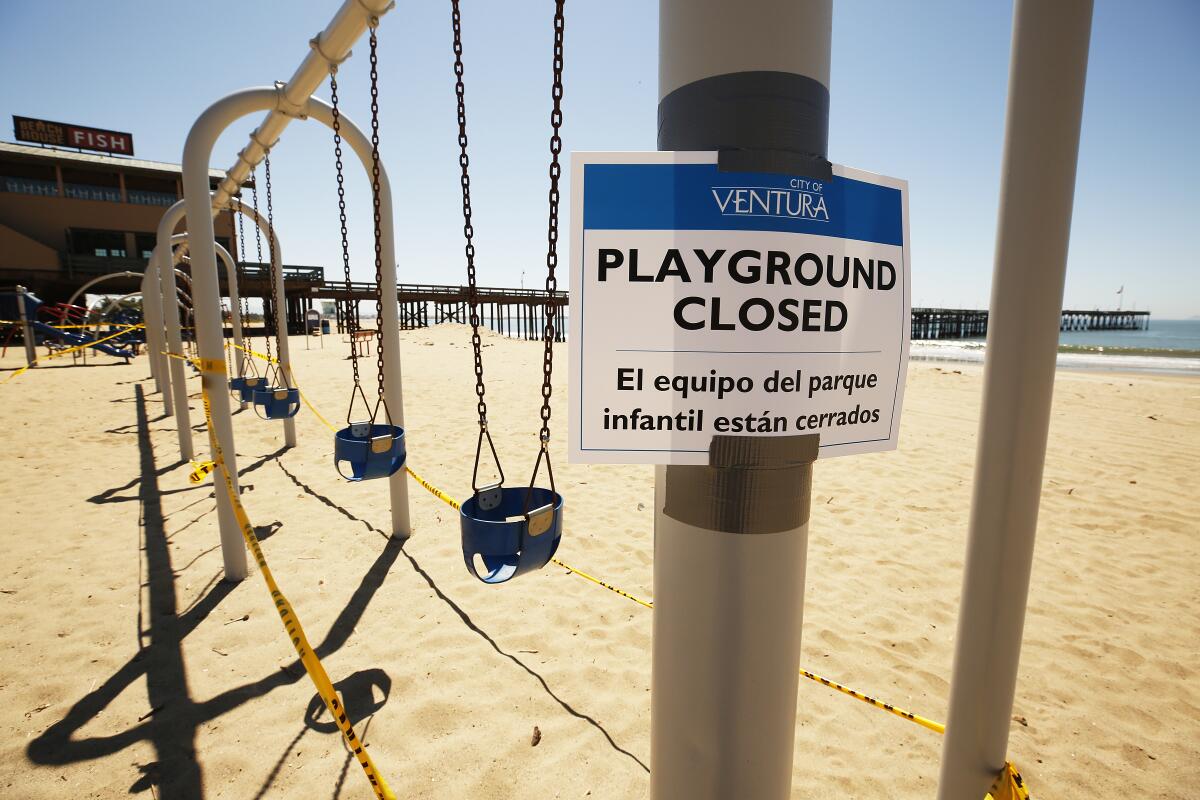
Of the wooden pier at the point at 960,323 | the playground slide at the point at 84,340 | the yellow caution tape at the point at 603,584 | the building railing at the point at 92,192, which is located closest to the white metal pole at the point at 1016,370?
the yellow caution tape at the point at 603,584

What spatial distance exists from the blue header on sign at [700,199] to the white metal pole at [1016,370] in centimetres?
34

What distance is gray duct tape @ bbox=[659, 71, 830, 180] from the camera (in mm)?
954

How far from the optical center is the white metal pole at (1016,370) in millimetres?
937

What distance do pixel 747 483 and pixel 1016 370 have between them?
21.7 inches

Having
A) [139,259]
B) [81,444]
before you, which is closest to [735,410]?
[81,444]

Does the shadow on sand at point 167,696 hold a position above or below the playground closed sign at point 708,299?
below

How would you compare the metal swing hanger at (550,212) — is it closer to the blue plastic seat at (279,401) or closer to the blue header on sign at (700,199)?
the blue header on sign at (700,199)

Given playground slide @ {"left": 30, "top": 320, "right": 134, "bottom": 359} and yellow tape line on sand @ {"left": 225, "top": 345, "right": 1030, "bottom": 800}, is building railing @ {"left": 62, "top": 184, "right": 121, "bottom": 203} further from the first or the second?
yellow tape line on sand @ {"left": 225, "top": 345, "right": 1030, "bottom": 800}

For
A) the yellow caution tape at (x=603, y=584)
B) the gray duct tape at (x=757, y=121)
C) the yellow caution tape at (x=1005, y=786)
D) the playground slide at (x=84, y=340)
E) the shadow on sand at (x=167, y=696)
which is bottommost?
the shadow on sand at (x=167, y=696)

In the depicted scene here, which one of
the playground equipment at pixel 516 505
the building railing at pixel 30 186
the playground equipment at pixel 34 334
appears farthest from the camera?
the building railing at pixel 30 186

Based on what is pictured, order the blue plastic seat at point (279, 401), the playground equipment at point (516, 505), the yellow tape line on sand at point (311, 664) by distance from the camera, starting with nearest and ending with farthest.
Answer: the playground equipment at point (516, 505), the yellow tape line on sand at point (311, 664), the blue plastic seat at point (279, 401)

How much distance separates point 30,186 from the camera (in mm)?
31188

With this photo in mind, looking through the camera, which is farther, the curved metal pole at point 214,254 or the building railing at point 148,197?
the building railing at point 148,197

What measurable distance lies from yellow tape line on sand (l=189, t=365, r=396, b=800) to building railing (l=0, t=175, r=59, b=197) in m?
42.4
